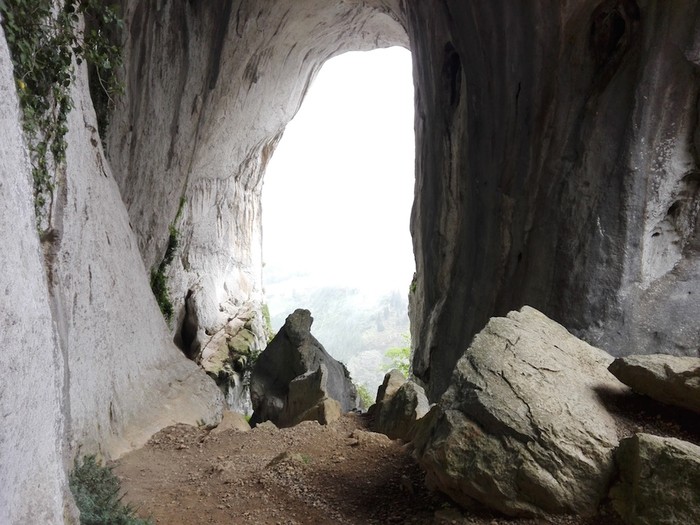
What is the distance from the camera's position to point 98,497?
4465 millimetres

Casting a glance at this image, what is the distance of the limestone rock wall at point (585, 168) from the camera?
679cm

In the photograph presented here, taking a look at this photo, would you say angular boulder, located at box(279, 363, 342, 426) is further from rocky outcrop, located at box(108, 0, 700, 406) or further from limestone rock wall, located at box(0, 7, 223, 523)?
rocky outcrop, located at box(108, 0, 700, 406)

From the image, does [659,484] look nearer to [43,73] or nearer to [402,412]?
[402,412]

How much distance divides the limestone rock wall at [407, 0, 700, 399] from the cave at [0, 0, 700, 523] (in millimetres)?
21

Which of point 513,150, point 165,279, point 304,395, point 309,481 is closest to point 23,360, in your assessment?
point 309,481

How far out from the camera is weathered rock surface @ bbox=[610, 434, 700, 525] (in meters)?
3.03

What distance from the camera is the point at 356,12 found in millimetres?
15273

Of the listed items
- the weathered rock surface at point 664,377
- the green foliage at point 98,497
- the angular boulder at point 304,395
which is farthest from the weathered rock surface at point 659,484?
the angular boulder at point 304,395

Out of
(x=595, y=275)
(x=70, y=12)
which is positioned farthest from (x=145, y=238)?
(x=595, y=275)

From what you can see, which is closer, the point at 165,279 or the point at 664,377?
the point at 664,377

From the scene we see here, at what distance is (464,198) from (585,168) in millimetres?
2388

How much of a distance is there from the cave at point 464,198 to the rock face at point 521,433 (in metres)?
2.32

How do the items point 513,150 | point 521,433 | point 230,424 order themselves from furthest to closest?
point 513,150, point 230,424, point 521,433

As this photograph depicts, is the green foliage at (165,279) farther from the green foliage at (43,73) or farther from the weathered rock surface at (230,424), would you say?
the green foliage at (43,73)
